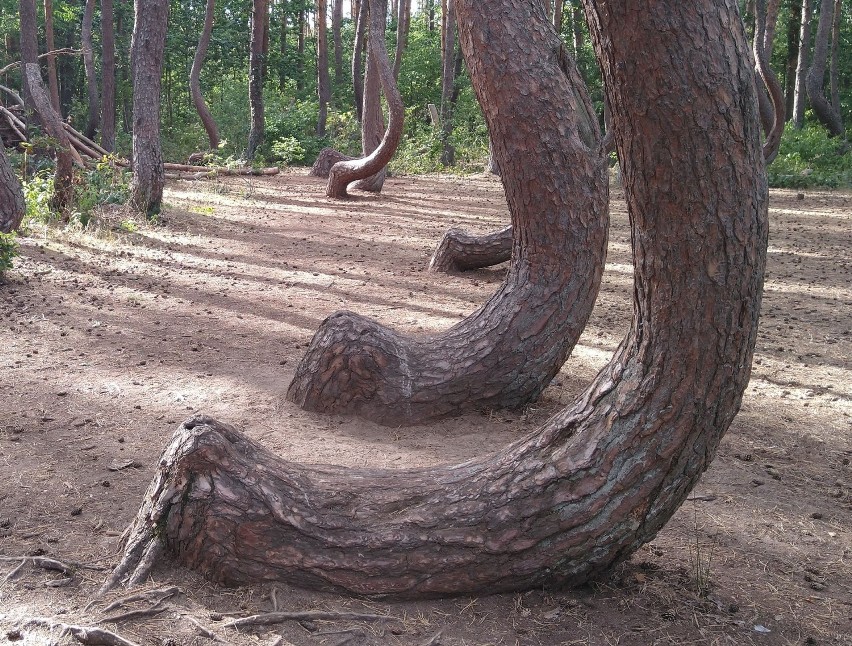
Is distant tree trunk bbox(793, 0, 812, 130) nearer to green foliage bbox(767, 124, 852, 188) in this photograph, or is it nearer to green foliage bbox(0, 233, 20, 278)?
green foliage bbox(767, 124, 852, 188)

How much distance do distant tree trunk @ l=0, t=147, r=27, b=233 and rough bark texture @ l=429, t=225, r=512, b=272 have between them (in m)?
4.39

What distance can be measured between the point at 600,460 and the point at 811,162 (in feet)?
57.7

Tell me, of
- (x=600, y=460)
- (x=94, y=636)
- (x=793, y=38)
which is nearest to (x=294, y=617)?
(x=94, y=636)

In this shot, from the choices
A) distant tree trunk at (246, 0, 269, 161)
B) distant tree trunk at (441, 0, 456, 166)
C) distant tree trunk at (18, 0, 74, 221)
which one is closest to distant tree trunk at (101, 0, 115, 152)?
distant tree trunk at (246, 0, 269, 161)

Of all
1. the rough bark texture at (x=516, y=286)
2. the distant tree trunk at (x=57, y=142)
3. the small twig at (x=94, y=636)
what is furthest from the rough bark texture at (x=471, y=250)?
the small twig at (x=94, y=636)

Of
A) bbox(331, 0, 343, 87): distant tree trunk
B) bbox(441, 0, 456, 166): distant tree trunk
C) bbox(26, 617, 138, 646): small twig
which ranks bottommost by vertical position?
bbox(26, 617, 138, 646): small twig

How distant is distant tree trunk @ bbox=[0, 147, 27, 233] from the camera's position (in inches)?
311

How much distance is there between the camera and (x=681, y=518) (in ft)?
12.0

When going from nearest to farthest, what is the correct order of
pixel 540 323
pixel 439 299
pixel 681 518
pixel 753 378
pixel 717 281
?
pixel 717 281 < pixel 681 518 < pixel 540 323 < pixel 753 378 < pixel 439 299

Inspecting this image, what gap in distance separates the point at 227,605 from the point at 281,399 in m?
2.39

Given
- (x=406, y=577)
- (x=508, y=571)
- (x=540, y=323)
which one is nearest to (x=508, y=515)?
(x=508, y=571)

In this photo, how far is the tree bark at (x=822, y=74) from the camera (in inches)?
763

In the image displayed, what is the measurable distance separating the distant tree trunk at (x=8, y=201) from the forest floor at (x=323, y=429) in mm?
481

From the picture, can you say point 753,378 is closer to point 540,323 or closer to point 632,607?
point 540,323
